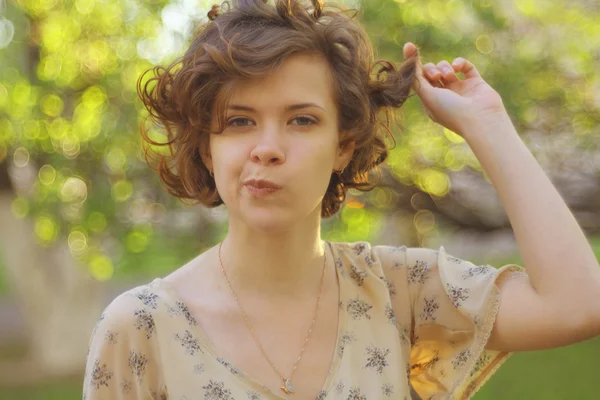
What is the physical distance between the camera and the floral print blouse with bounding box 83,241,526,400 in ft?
5.88

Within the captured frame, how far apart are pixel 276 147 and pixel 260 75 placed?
153 mm

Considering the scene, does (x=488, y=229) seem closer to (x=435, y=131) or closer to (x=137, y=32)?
(x=435, y=131)

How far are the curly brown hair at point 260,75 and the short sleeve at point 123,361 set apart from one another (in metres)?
0.39

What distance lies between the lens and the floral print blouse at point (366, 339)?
5.88ft

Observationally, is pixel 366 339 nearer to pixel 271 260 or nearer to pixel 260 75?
pixel 271 260

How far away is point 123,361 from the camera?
1.79 metres

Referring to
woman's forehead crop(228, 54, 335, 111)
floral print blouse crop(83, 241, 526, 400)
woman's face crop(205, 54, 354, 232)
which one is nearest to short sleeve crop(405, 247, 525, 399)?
floral print blouse crop(83, 241, 526, 400)

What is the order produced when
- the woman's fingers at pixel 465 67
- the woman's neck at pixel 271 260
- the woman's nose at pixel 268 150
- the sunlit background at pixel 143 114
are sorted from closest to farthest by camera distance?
1. the woman's nose at pixel 268 150
2. the woman's neck at pixel 271 260
3. the woman's fingers at pixel 465 67
4. the sunlit background at pixel 143 114

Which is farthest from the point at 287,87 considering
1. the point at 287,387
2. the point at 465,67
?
the point at 287,387

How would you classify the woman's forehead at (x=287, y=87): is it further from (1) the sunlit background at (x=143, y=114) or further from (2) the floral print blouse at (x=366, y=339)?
(1) the sunlit background at (x=143, y=114)


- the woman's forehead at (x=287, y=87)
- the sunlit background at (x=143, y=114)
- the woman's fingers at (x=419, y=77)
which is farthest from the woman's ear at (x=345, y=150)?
the sunlit background at (x=143, y=114)

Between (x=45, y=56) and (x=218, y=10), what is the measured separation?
320 cm

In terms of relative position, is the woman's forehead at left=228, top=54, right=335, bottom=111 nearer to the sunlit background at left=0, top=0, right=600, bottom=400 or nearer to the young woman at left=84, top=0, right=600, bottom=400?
the young woman at left=84, top=0, right=600, bottom=400

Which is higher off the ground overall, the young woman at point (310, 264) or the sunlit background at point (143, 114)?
the sunlit background at point (143, 114)
